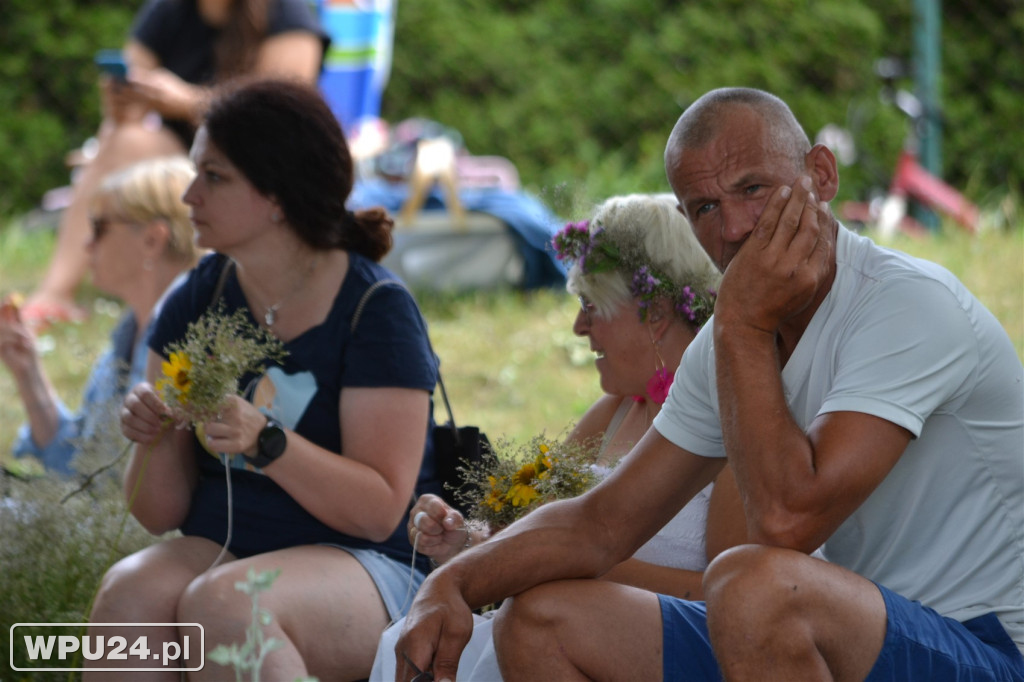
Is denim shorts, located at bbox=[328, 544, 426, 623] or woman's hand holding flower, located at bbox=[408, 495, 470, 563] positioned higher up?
woman's hand holding flower, located at bbox=[408, 495, 470, 563]

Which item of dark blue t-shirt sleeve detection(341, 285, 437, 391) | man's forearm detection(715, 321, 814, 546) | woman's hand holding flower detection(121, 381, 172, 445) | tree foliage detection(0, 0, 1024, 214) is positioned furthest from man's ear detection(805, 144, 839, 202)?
tree foliage detection(0, 0, 1024, 214)

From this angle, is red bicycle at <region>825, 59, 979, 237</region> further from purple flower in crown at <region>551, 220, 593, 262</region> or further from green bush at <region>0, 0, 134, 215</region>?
green bush at <region>0, 0, 134, 215</region>

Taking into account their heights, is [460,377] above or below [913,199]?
below

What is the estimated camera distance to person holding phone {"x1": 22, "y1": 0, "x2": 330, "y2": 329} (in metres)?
5.55

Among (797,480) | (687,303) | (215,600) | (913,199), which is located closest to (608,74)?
(913,199)

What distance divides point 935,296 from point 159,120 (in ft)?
15.2

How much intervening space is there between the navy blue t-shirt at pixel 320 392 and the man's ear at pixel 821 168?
40.9 inches

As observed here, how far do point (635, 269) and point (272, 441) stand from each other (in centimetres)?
85

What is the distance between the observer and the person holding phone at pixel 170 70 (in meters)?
5.55

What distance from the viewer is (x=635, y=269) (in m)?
2.75

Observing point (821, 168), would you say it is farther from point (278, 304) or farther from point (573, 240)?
point (278, 304)

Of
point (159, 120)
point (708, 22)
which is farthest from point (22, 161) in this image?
point (708, 22)

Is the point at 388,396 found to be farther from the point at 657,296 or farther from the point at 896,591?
the point at 896,591

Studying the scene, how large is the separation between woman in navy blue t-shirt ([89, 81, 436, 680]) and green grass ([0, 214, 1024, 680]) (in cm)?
27
